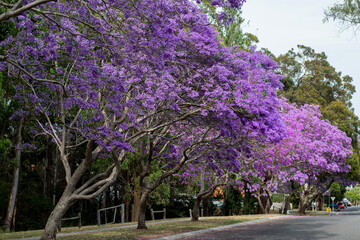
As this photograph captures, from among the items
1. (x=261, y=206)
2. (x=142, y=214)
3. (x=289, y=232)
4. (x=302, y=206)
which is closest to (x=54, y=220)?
(x=142, y=214)

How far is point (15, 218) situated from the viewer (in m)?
24.6

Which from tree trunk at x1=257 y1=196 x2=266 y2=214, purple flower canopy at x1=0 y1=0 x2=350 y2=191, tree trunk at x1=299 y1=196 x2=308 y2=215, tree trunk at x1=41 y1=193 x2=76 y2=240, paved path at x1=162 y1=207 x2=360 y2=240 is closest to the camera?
purple flower canopy at x1=0 y1=0 x2=350 y2=191

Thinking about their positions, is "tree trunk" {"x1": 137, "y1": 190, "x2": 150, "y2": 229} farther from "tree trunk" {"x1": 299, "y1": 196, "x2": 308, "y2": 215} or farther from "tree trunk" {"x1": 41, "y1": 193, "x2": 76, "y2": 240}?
"tree trunk" {"x1": 299, "y1": 196, "x2": 308, "y2": 215}

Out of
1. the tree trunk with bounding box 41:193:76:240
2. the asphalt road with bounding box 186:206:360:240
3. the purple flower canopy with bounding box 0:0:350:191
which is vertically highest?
the purple flower canopy with bounding box 0:0:350:191

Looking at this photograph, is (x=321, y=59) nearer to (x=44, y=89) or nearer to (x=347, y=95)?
(x=347, y=95)

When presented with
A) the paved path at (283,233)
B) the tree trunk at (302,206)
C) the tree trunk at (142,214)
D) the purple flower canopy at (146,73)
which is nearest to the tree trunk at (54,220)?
the purple flower canopy at (146,73)

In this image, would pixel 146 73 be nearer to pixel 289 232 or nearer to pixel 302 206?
pixel 289 232

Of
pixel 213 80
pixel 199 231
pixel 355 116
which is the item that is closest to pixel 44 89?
pixel 213 80

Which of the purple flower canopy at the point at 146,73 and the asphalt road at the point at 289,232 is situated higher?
the purple flower canopy at the point at 146,73

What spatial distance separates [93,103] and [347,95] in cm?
4695

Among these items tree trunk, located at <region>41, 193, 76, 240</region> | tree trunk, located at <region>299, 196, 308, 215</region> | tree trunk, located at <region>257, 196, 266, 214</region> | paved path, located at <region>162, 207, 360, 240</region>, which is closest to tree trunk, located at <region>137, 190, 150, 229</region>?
paved path, located at <region>162, 207, 360, 240</region>

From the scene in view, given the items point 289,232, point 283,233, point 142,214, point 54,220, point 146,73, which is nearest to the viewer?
point 54,220

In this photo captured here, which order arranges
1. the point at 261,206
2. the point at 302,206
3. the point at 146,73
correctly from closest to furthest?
the point at 146,73 < the point at 261,206 < the point at 302,206

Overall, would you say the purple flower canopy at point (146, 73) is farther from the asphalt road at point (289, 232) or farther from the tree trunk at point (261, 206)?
the tree trunk at point (261, 206)
